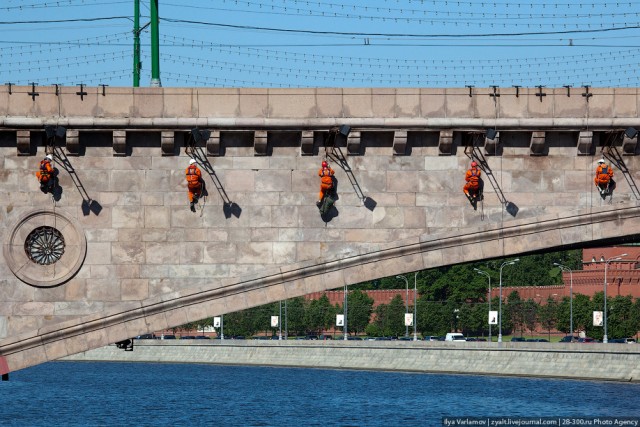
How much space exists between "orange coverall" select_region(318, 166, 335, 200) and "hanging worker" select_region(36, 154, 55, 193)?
21.6 feet

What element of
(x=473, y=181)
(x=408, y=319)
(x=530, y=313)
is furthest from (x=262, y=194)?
(x=530, y=313)

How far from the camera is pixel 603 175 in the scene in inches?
1330

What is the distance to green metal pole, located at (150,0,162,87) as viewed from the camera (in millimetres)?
36844

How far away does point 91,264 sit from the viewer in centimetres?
3412

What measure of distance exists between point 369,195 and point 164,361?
11641 centimetres

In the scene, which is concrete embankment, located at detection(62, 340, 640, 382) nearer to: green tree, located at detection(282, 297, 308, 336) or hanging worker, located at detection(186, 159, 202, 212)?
green tree, located at detection(282, 297, 308, 336)

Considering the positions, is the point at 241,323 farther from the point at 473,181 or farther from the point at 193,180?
the point at 473,181

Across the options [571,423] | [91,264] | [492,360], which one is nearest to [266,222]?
[91,264]

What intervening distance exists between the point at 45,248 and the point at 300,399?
52889 millimetres

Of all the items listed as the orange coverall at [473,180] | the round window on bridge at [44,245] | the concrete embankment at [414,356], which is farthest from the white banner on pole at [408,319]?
the round window on bridge at [44,245]

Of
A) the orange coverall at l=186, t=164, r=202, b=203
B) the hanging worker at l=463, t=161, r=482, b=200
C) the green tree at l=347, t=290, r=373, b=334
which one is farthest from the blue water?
the green tree at l=347, t=290, r=373, b=334

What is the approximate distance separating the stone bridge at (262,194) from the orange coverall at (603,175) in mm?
407

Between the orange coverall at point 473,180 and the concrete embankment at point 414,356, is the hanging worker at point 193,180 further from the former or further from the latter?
the concrete embankment at point 414,356

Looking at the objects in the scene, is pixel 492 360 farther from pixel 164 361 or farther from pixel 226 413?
pixel 164 361
